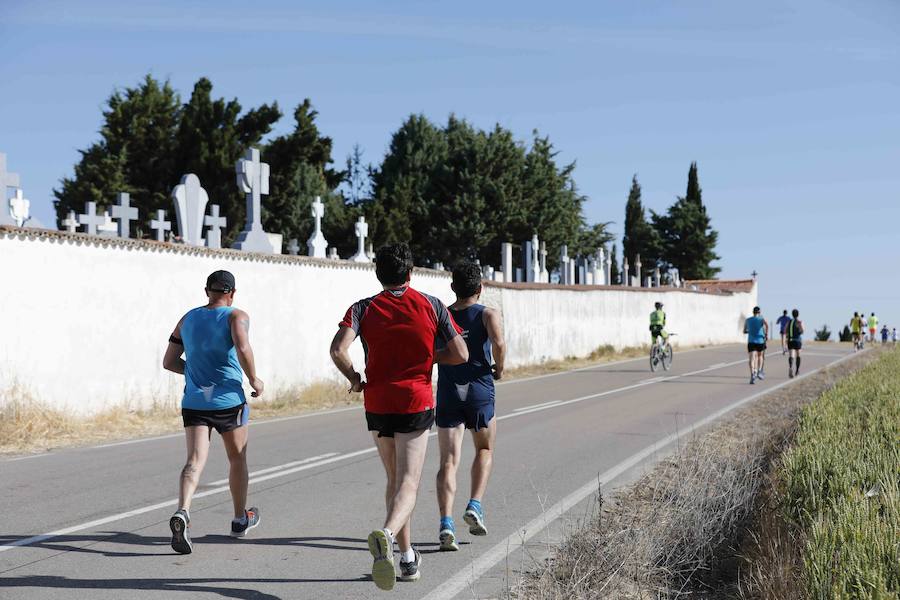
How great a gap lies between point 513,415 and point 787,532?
348 inches

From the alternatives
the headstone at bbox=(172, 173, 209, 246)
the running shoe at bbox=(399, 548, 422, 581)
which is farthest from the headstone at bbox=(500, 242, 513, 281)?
the running shoe at bbox=(399, 548, 422, 581)

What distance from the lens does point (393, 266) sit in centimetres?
518

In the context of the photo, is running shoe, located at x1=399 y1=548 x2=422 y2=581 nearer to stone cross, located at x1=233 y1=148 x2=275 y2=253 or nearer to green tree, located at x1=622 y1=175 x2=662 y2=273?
stone cross, located at x1=233 y1=148 x2=275 y2=253

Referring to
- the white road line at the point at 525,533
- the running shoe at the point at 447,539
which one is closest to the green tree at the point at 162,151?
the white road line at the point at 525,533

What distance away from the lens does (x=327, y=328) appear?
1869 centimetres

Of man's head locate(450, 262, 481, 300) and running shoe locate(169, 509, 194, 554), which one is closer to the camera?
running shoe locate(169, 509, 194, 554)

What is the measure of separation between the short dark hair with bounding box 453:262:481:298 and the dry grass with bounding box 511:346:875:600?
66.8 inches

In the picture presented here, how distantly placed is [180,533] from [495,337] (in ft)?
7.73

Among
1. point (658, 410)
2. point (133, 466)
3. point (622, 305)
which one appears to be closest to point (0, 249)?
point (133, 466)

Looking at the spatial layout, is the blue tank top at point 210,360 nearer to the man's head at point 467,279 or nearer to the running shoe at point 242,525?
the running shoe at point 242,525

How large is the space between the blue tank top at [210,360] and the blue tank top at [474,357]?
1421mm

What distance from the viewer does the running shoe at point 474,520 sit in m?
6.33

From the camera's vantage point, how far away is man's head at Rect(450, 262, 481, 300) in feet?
20.5

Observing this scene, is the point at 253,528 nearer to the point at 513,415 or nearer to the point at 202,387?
the point at 202,387
